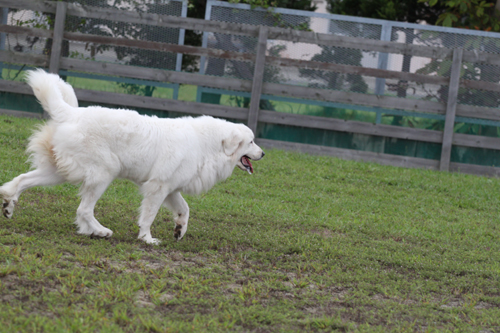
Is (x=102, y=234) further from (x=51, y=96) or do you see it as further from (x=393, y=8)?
(x=393, y=8)

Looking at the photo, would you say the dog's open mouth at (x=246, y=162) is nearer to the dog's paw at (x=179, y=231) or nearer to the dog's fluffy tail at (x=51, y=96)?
the dog's paw at (x=179, y=231)

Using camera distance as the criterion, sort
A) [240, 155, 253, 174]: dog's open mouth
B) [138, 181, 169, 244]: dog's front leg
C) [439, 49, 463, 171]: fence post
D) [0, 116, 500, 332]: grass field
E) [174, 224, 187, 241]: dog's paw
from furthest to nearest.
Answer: [439, 49, 463, 171]: fence post → [240, 155, 253, 174]: dog's open mouth → [174, 224, 187, 241]: dog's paw → [138, 181, 169, 244]: dog's front leg → [0, 116, 500, 332]: grass field

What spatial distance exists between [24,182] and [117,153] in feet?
2.90

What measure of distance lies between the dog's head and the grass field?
0.80 m

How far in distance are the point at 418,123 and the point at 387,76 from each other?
1.11m

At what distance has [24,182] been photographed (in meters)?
4.97

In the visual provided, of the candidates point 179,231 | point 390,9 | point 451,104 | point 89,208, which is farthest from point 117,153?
point 390,9

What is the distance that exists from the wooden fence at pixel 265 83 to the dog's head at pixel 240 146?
4986mm

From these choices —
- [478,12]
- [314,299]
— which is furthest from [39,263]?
[478,12]

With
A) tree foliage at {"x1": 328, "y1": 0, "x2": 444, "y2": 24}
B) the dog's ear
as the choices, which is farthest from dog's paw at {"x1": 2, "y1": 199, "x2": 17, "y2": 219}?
tree foliage at {"x1": 328, "y1": 0, "x2": 444, "y2": 24}

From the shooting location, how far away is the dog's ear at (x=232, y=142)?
5512 mm

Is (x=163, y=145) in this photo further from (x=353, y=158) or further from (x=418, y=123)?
(x=418, y=123)

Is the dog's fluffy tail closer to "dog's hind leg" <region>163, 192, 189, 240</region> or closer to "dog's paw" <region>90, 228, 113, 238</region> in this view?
"dog's paw" <region>90, 228, 113, 238</region>

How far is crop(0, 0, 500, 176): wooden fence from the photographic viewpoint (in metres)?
10.5
